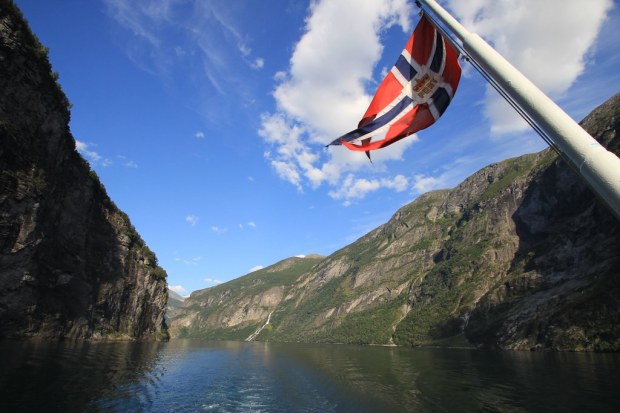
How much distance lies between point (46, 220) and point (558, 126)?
81.7 meters

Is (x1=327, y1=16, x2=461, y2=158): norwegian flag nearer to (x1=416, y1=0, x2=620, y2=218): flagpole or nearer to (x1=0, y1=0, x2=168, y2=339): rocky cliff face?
(x1=416, y1=0, x2=620, y2=218): flagpole

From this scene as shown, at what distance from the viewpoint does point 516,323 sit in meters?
144

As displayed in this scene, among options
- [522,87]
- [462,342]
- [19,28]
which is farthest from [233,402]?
[462,342]

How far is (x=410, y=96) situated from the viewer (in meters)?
13.2

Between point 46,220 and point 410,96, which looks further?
point 46,220

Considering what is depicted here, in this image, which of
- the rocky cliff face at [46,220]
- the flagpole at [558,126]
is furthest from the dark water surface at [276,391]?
the flagpole at [558,126]

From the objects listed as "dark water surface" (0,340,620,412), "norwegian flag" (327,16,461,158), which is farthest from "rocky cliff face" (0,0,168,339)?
"norwegian flag" (327,16,461,158)

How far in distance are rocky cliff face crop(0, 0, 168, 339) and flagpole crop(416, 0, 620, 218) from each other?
Result: 65.5 m

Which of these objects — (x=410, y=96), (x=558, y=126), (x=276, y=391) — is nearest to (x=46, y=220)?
(x=276, y=391)

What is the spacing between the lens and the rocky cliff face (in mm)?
57031

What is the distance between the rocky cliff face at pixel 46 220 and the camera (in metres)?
57.0

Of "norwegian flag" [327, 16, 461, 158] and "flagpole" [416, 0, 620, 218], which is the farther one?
"norwegian flag" [327, 16, 461, 158]

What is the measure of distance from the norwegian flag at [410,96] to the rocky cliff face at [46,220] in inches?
2407

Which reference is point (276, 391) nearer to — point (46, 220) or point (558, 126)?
point (558, 126)
